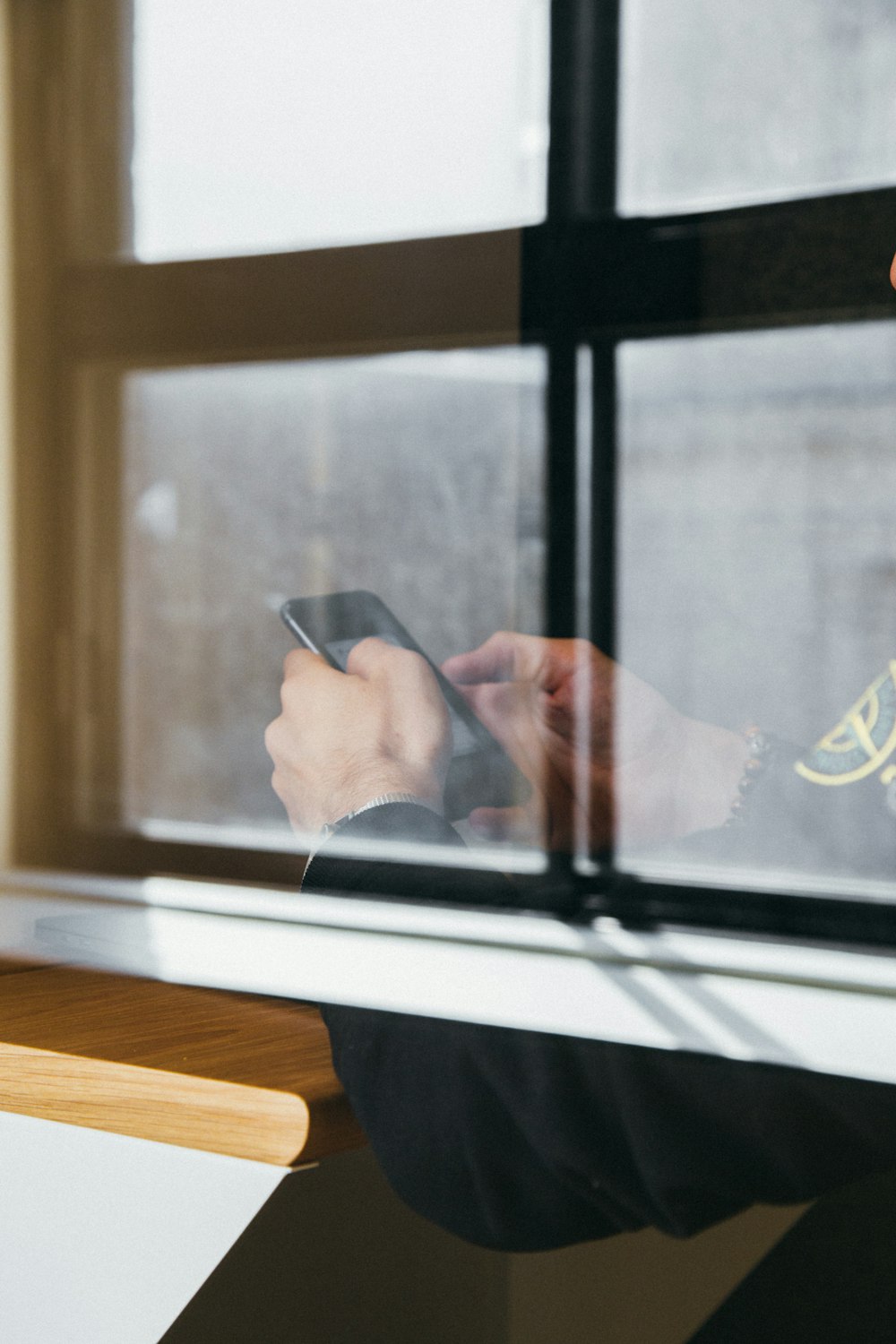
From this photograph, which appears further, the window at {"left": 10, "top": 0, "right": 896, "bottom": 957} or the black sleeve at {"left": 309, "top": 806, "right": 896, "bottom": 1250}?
the window at {"left": 10, "top": 0, "right": 896, "bottom": 957}

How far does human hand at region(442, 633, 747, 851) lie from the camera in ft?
1.54

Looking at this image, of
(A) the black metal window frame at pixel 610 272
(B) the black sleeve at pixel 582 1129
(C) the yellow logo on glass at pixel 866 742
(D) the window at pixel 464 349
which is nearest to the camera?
(B) the black sleeve at pixel 582 1129

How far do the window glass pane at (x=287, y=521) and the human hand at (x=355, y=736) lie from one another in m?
0.17

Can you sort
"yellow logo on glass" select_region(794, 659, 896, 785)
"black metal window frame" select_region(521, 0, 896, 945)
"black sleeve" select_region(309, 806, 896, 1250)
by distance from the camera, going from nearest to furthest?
1. "black sleeve" select_region(309, 806, 896, 1250)
2. "yellow logo on glass" select_region(794, 659, 896, 785)
3. "black metal window frame" select_region(521, 0, 896, 945)

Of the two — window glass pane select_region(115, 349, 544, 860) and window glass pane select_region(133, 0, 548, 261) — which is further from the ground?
window glass pane select_region(133, 0, 548, 261)

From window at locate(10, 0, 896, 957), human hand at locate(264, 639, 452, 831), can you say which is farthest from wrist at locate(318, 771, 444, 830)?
window at locate(10, 0, 896, 957)

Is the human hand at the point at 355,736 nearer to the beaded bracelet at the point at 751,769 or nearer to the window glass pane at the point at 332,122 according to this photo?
the beaded bracelet at the point at 751,769

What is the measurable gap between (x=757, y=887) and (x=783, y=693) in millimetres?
382

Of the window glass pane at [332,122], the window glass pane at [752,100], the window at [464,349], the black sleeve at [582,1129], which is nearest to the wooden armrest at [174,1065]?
the black sleeve at [582,1129]

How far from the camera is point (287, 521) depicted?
0.71 m

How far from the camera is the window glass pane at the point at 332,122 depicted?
0.64 m

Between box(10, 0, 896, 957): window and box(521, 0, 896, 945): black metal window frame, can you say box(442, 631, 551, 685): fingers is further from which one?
box(521, 0, 896, 945): black metal window frame

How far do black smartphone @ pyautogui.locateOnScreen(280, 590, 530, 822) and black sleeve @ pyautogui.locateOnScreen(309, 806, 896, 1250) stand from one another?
9 centimetres

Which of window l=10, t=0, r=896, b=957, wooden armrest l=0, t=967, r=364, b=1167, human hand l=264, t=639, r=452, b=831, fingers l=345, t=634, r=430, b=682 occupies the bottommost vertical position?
wooden armrest l=0, t=967, r=364, b=1167
